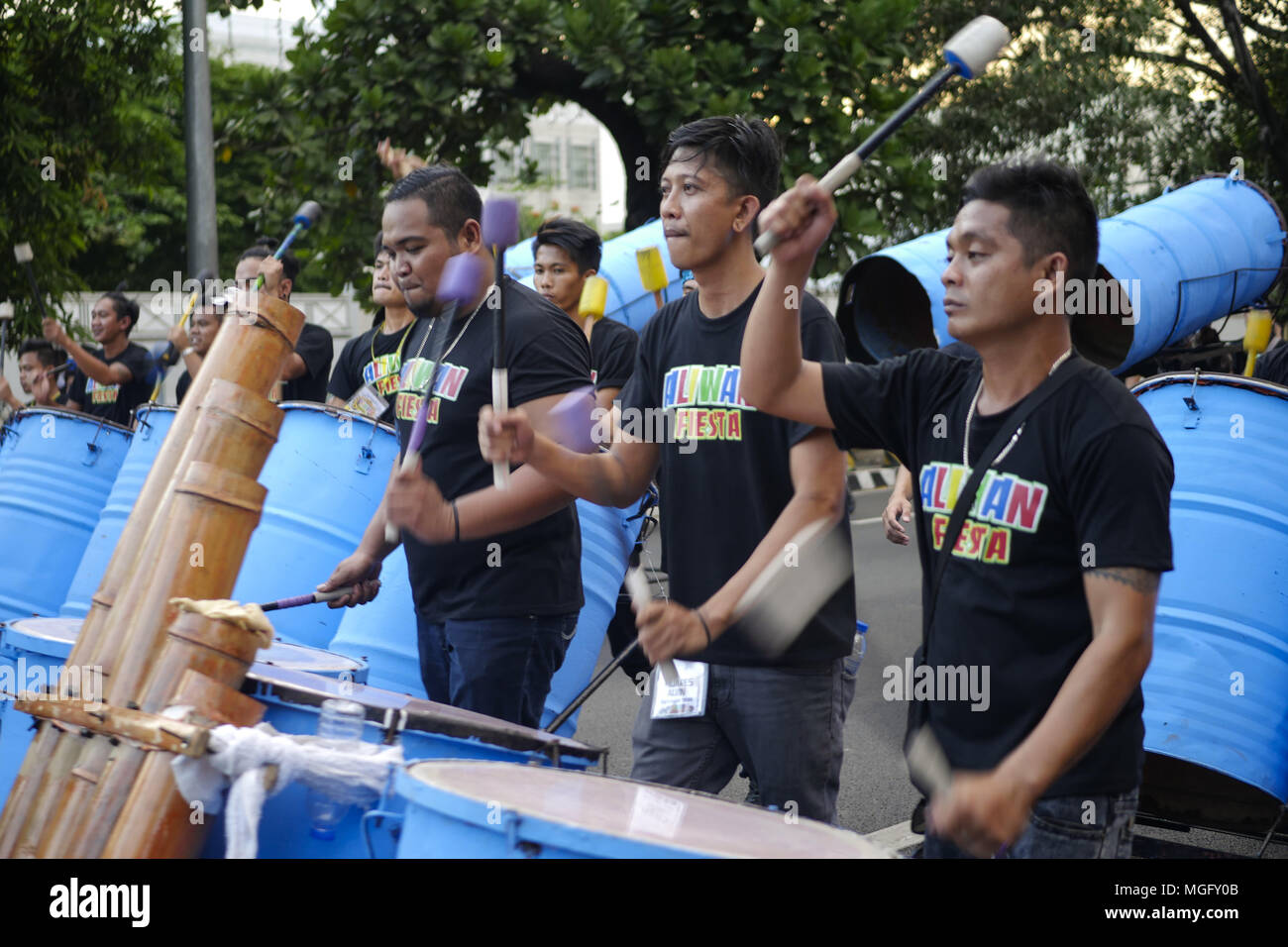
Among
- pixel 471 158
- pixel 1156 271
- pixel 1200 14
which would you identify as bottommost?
pixel 1156 271

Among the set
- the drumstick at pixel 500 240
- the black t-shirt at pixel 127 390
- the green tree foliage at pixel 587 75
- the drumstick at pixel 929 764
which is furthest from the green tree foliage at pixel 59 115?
the drumstick at pixel 929 764

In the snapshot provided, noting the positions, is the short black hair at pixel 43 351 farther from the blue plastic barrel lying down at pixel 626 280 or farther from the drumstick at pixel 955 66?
the drumstick at pixel 955 66

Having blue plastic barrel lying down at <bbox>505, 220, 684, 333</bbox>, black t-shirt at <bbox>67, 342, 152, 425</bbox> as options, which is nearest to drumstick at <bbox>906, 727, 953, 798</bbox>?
blue plastic barrel lying down at <bbox>505, 220, 684, 333</bbox>

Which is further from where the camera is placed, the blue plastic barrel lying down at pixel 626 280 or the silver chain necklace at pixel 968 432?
the blue plastic barrel lying down at pixel 626 280

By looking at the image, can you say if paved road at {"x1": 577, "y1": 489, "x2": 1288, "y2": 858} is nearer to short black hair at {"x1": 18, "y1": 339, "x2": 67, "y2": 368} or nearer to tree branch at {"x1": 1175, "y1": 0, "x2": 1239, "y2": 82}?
short black hair at {"x1": 18, "y1": 339, "x2": 67, "y2": 368}

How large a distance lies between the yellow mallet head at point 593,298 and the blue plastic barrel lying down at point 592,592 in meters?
1.07

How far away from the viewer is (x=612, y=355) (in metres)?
5.55

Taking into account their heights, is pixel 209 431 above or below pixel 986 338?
below

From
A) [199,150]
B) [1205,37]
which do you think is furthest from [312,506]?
[1205,37]

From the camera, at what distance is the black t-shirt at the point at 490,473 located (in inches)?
130

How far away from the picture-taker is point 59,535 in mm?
6066
